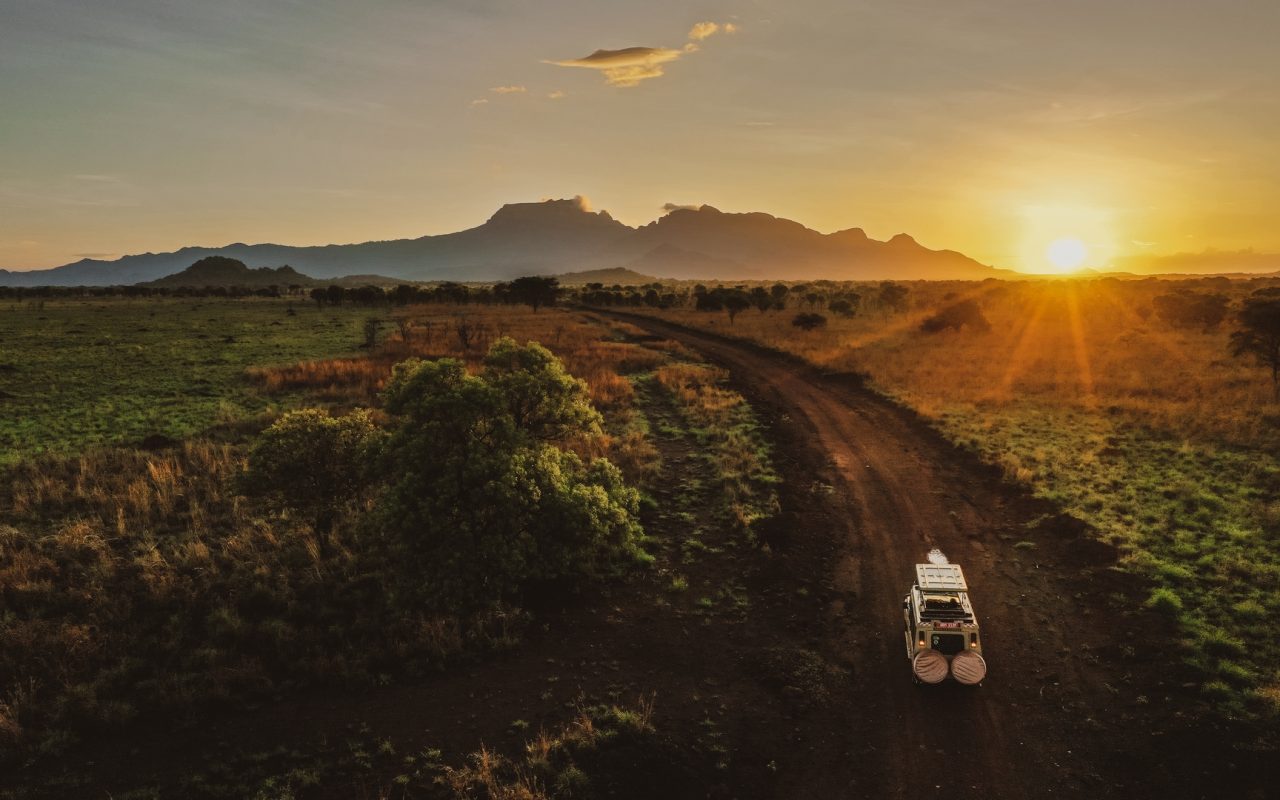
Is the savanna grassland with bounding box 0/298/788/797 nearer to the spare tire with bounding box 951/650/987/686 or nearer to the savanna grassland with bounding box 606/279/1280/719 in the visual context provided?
the spare tire with bounding box 951/650/987/686

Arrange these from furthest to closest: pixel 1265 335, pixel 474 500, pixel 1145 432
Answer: pixel 1265 335, pixel 1145 432, pixel 474 500

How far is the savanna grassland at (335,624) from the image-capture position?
933 centimetres

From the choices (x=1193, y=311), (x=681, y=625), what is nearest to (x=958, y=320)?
(x=1193, y=311)

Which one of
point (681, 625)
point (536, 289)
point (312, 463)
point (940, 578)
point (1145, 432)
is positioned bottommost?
point (681, 625)

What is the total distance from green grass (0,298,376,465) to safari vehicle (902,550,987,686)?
28.1m

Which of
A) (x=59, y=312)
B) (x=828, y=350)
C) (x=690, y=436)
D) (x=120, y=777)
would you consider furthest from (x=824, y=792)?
(x=59, y=312)

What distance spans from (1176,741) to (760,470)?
1377 centimetres

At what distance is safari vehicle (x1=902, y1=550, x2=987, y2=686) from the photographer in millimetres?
10672

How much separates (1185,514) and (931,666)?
12479mm

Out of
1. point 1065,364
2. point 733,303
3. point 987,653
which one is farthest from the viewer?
point 733,303

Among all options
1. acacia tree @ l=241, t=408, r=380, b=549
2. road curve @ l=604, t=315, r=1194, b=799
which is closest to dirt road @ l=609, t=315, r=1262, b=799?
road curve @ l=604, t=315, r=1194, b=799

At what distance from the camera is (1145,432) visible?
24.8 metres

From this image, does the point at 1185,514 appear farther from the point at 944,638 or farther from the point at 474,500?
the point at 474,500

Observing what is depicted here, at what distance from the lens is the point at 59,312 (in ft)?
289
